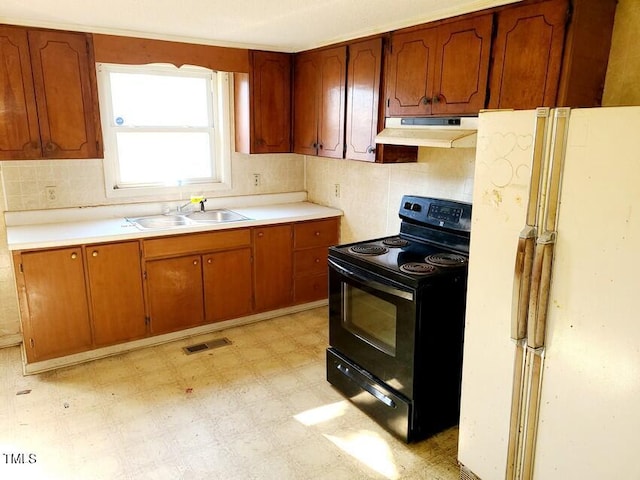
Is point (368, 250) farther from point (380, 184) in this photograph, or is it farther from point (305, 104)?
point (305, 104)

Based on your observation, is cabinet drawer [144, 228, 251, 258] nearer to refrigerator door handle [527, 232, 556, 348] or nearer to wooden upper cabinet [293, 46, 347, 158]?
wooden upper cabinet [293, 46, 347, 158]

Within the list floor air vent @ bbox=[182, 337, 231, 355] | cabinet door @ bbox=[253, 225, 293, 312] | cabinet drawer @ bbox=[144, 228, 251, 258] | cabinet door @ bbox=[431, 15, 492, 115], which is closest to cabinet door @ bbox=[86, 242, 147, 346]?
cabinet drawer @ bbox=[144, 228, 251, 258]

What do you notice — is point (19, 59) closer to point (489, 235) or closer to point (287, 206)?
point (287, 206)

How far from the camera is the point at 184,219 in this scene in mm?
3725

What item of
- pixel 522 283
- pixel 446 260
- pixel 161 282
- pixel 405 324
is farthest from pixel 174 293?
pixel 522 283

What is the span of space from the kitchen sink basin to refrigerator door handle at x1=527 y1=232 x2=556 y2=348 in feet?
7.90

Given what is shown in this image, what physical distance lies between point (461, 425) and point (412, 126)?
1.66 metres

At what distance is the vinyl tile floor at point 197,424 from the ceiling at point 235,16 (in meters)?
2.17

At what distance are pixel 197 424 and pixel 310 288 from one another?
1.72m

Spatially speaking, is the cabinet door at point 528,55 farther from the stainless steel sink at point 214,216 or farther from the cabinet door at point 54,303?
the cabinet door at point 54,303

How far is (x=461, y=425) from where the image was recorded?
2.09 m

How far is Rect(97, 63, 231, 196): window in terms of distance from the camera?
354 cm

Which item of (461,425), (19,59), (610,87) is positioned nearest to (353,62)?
(610,87)

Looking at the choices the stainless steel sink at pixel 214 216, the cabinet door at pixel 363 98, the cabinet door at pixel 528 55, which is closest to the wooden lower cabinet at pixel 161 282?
the stainless steel sink at pixel 214 216
